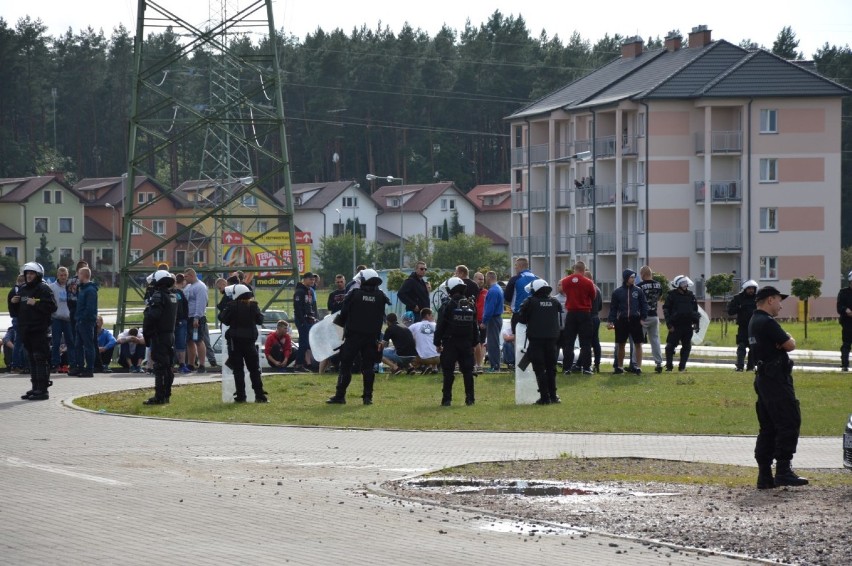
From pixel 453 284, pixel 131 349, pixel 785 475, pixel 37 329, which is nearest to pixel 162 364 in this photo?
pixel 37 329

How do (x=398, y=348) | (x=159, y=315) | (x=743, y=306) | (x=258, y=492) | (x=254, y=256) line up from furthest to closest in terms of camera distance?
(x=254, y=256)
(x=743, y=306)
(x=398, y=348)
(x=159, y=315)
(x=258, y=492)

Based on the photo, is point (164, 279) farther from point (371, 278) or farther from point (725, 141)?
point (725, 141)

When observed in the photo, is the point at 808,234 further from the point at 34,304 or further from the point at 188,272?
the point at 34,304

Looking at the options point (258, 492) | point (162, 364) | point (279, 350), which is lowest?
point (258, 492)

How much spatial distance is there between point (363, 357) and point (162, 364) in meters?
2.71

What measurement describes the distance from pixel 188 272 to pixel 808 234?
5421 centimetres

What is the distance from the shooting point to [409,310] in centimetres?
2531

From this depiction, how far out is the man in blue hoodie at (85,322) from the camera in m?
24.0

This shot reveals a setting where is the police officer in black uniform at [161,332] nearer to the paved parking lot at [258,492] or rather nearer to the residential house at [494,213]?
the paved parking lot at [258,492]

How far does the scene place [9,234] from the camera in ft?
375

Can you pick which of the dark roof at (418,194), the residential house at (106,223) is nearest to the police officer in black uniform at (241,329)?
the residential house at (106,223)

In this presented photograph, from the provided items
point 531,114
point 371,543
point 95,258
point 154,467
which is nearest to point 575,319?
point 154,467

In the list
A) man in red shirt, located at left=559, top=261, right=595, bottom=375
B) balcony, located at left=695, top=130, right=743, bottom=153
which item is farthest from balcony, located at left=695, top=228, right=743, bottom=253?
man in red shirt, located at left=559, top=261, right=595, bottom=375

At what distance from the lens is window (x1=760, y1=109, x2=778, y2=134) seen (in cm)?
7388
